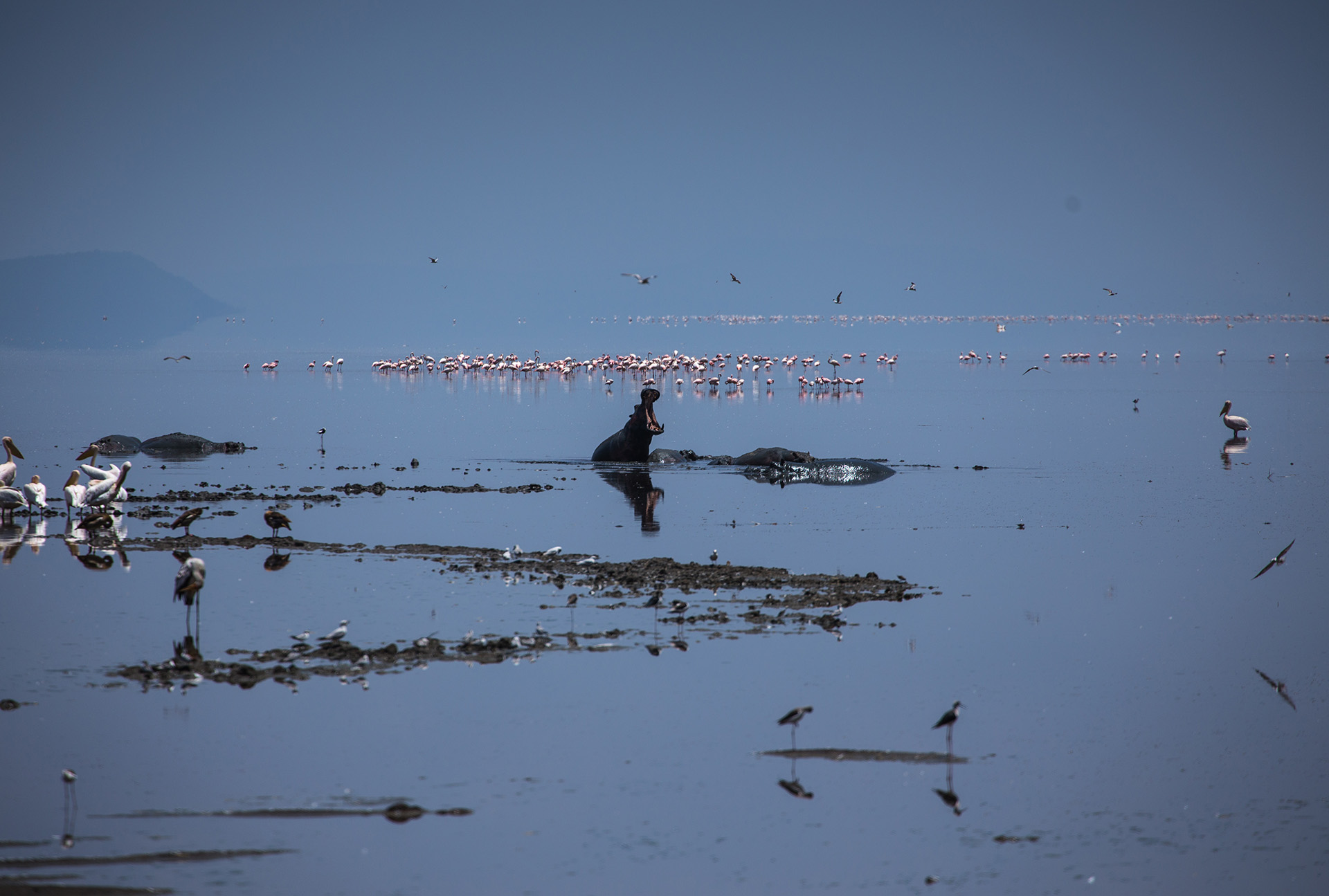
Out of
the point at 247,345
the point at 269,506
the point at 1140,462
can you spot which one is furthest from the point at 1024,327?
the point at 269,506

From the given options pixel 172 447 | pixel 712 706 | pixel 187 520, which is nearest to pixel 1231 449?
pixel 172 447

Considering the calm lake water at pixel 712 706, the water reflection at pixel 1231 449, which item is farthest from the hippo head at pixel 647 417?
the water reflection at pixel 1231 449

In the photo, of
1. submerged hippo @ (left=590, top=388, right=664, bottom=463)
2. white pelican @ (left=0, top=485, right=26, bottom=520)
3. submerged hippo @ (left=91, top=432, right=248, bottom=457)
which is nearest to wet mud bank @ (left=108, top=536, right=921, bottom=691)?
white pelican @ (left=0, top=485, right=26, bottom=520)

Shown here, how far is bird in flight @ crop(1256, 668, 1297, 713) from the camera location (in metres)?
9.81

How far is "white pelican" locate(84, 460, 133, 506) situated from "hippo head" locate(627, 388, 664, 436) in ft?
35.7

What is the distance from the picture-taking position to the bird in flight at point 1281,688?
32.2 feet

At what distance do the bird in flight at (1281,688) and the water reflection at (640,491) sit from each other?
333 inches

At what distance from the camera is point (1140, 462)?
27.9 m

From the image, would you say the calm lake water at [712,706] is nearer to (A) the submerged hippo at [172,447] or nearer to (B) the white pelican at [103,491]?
(B) the white pelican at [103,491]

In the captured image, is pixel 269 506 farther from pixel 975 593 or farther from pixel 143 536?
pixel 975 593

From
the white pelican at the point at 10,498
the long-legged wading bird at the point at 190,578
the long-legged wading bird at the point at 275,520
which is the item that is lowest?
the long-legged wading bird at the point at 190,578

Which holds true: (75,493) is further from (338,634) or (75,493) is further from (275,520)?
(338,634)

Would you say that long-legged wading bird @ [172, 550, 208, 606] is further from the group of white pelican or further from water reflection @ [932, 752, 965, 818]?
the group of white pelican

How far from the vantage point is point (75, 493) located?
17484 millimetres
